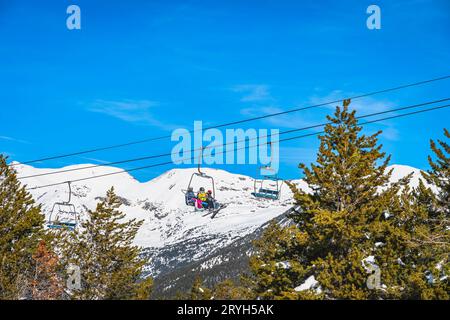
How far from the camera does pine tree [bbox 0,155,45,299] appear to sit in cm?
4031

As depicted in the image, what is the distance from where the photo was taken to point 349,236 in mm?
26531

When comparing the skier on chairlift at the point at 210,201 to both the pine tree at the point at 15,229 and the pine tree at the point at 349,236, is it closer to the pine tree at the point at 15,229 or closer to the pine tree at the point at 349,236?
the pine tree at the point at 349,236

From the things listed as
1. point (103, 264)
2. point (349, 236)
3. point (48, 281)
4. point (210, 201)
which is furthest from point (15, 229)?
point (349, 236)

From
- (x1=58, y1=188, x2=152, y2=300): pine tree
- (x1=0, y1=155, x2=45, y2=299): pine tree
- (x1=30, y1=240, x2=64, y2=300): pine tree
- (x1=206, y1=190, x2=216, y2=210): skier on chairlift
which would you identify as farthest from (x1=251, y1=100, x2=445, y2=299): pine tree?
(x1=0, y1=155, x2=45, y2=299): pine tree

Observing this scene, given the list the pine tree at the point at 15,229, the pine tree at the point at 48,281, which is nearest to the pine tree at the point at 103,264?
the pine tree at the point at 48,281

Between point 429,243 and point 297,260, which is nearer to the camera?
point 429,243

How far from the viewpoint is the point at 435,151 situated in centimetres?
3984

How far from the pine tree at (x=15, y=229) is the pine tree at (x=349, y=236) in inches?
744

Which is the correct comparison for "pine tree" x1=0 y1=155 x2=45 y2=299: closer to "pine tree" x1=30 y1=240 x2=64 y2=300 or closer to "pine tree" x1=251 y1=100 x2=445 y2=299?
"pine tree" x1=30 y1=240 x2=64 y2=300

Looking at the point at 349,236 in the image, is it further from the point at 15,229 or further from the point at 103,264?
the point at 15,229

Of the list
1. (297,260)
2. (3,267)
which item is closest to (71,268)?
(3,267)

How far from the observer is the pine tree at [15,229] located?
4031 cm
